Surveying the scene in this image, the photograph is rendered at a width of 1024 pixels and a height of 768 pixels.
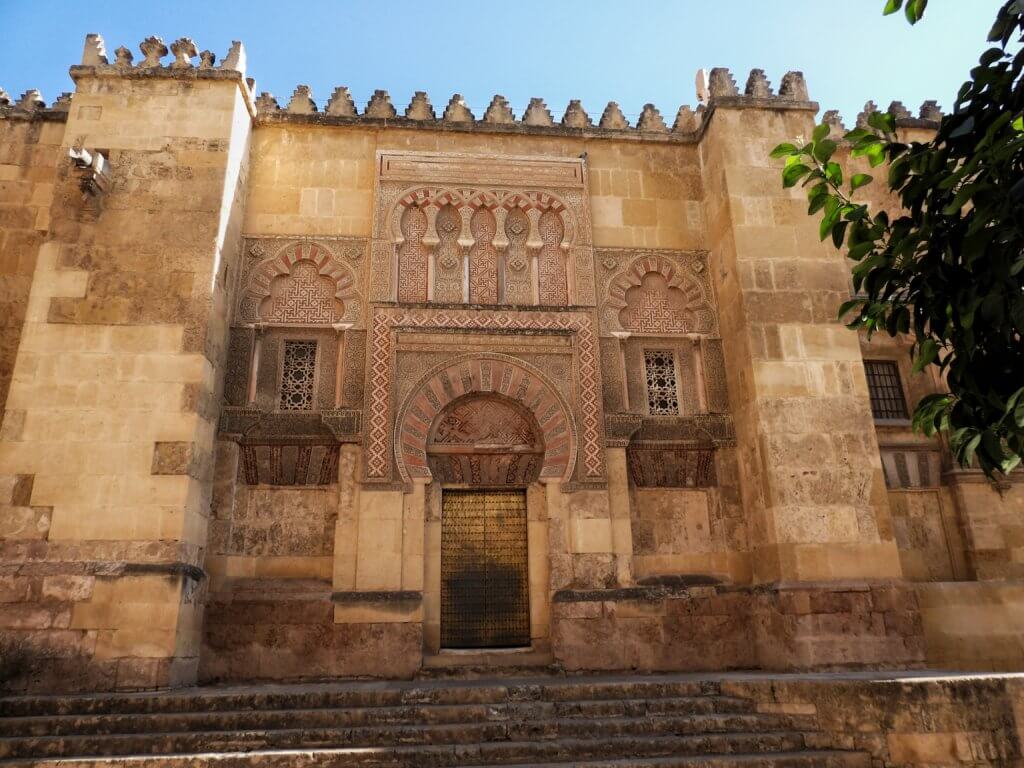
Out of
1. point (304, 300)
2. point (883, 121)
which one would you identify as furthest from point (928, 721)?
point (304, 300)

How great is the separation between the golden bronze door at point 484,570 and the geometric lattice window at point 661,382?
185 cm

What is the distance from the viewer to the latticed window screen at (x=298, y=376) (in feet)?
26.1

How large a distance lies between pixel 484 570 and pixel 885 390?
5.28m

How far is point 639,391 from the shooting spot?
27.3ft

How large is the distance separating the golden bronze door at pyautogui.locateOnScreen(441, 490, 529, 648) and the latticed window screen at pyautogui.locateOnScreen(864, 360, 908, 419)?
4.46 metres

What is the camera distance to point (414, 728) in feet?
16.6

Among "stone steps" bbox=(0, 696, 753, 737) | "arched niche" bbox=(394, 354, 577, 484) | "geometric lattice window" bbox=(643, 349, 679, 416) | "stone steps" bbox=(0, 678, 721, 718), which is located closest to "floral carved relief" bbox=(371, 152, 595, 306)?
"arched niche" bbox=(394, 354, 577, 484)

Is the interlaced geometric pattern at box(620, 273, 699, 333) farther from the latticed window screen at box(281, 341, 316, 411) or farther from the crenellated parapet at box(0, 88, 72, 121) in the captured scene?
the crenellated parapet at box(0, 88, 72, 121)

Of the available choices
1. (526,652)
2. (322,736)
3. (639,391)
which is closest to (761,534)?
(639,391)

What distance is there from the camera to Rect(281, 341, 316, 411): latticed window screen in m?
7.94

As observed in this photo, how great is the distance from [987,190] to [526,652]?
5791 mm

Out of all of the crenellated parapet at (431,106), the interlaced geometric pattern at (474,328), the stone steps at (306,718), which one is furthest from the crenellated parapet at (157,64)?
Answer: the stone steps at (306,718)

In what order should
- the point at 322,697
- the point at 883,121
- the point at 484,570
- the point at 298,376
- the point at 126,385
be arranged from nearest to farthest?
the point at 883,121, the point at 322,697, the point at 126,385, the point at 484,570, the point at 298,376

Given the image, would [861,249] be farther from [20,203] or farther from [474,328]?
[20,203]
